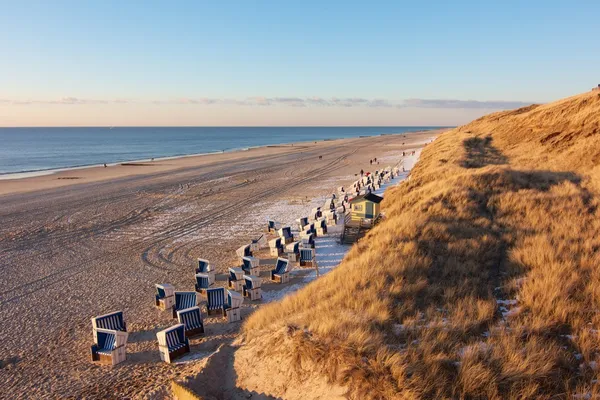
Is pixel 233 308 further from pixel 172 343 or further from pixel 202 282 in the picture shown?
pixel 202 282

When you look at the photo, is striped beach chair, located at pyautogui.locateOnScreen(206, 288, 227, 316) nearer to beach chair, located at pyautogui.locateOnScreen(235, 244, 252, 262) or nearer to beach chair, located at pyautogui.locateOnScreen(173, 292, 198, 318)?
beach chair, located at pyautogui.locateOnScreen(173, 292, 198, 318)

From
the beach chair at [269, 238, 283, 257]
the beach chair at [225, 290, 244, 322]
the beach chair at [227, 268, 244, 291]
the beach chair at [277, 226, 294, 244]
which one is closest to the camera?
the beach chair at [225, 290, 244, 322]

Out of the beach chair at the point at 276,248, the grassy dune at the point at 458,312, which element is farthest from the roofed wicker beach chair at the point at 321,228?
the grassy dune at the point at 458,312

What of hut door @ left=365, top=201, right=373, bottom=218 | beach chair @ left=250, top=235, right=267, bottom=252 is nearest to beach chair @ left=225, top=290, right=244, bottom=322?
beach chair @ left=250, top=235, right=267, bottom=252

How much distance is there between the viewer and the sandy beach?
7.61 meters

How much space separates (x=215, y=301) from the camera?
32.8 feet

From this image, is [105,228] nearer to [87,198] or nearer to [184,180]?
[87,198]

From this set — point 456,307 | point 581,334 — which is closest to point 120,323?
point 456,307

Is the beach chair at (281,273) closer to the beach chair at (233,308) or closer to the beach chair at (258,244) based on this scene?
the beach chair at (233,308)

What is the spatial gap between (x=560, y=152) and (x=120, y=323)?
82.1 feet

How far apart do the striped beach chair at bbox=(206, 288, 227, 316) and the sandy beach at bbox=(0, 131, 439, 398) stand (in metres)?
0.28

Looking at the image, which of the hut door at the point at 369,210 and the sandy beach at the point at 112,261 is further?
the hut door at the point at 369,210

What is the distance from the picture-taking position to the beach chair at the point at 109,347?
25.7 ft

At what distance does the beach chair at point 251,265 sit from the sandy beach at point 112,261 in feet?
2.86
